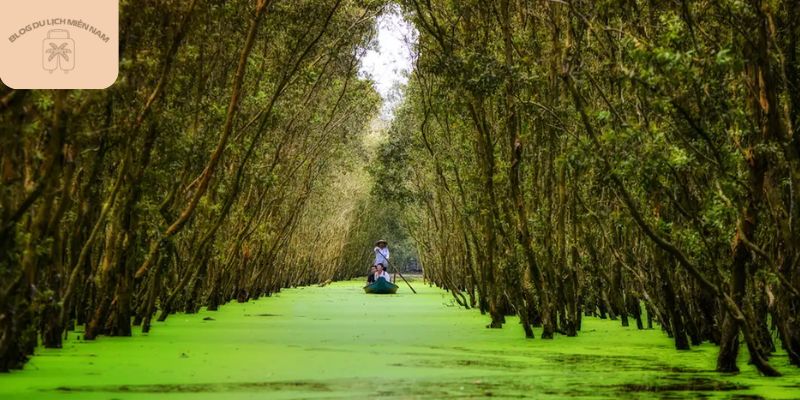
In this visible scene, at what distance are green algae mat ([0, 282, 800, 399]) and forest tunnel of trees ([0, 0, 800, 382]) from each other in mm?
524

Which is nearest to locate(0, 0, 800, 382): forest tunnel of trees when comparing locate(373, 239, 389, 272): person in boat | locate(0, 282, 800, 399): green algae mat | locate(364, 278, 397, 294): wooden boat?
locate(0, 282, 800, 399): green algae mat

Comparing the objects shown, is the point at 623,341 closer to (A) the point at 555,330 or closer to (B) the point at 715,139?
(A) the point at 555,330

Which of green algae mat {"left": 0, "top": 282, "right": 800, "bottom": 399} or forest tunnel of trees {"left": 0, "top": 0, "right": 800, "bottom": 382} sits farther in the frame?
forest tunnel of trees {"left": 0, "top": 0, "right": 800, "bottom": 382}

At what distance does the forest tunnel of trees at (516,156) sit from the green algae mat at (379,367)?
0.52 metres

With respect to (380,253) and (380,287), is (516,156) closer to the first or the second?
(380,287)

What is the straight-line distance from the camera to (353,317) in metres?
24.1

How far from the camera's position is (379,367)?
1128cm

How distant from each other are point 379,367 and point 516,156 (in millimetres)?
5208

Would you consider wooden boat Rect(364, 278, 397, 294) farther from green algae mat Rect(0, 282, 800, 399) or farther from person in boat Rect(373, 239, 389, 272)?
green algae mat Rect(0, 282, 800, 399)

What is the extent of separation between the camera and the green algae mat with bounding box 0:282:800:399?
888 centimetres

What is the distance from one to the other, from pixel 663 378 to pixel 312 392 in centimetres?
344

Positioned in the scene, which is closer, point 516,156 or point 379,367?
point 379,367

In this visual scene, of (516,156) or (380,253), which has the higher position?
(380,253)

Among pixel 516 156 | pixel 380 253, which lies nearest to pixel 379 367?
pixel 516 156
